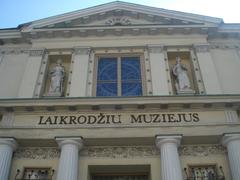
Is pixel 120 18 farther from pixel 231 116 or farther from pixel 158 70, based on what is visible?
pixel 231 116

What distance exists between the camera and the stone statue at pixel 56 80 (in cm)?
1457

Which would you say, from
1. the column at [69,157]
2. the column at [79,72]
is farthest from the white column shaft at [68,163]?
the column at [79,72]

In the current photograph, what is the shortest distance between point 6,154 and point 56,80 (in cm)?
395

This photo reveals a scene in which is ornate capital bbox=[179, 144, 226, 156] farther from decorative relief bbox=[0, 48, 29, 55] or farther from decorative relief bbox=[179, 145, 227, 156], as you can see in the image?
decorative relief bbox=[0, 48, 29, 55]

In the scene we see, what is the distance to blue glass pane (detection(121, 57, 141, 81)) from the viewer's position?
15635mm

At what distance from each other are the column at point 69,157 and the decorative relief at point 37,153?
59 cm

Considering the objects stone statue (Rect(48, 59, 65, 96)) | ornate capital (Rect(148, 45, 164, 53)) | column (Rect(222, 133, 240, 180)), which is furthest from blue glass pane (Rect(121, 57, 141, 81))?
column (Rect(222, 133, 240, 180))

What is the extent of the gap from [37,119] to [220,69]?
7940mm

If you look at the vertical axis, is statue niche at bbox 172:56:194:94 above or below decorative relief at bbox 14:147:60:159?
above

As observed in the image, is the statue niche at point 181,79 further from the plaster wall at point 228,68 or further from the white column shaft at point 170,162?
the white column shaft at point 170,162

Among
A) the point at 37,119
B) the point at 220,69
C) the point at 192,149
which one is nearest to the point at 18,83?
the point at 37,119

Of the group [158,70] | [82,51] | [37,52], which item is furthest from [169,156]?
[37,52]

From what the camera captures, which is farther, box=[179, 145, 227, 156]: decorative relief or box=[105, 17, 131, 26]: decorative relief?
box=[105, 17, 131, 26]: decorative relief

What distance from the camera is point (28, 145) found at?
13062mm
